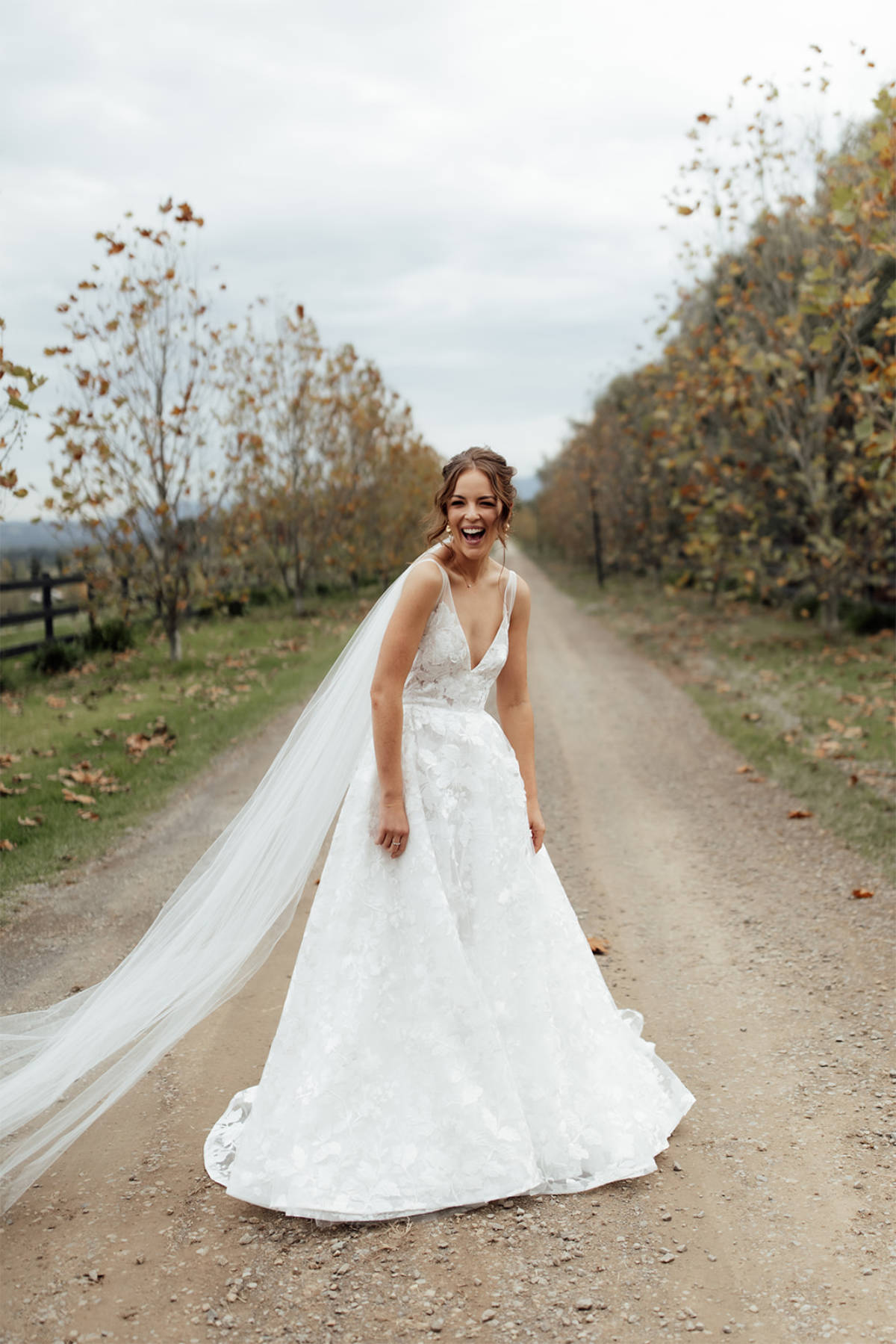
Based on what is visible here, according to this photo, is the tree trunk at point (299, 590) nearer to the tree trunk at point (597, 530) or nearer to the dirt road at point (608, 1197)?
the tree trunk at point (597, 530)

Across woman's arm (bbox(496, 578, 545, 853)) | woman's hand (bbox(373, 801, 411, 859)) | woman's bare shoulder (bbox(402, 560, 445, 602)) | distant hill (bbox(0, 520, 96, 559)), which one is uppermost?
distant hill (bbox(0, 520, 96, 559))

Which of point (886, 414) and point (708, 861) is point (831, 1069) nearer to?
point (708, 861)

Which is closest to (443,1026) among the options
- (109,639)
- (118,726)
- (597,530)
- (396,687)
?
(396,687)

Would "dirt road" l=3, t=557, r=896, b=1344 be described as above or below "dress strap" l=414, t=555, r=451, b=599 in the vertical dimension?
below

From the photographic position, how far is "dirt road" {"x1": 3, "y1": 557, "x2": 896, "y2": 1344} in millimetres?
2535

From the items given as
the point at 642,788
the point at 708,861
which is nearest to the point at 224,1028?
the point at 708,861

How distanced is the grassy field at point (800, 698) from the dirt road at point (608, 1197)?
4.85 ft

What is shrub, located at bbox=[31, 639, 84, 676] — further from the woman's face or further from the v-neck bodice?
the woman's face

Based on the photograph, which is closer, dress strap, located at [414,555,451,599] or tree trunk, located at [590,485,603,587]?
dress strap, located at [414,555,451,599]

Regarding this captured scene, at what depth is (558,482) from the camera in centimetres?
3947

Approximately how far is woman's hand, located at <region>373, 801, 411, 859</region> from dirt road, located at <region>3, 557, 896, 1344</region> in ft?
3.59

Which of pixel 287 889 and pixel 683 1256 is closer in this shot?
pixel 683 1256

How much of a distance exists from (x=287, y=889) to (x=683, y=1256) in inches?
65.5

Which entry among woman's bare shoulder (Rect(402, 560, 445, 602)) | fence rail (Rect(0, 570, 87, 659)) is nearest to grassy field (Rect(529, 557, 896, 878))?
woman's bare shoulder (Rect(402, 560, 445, 602))
